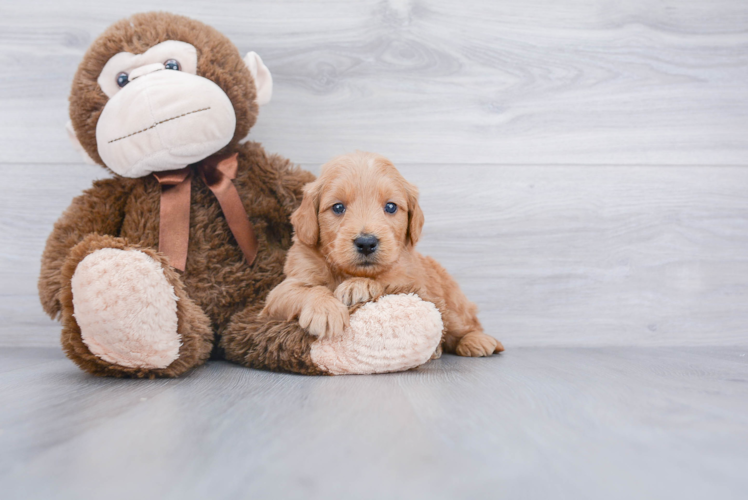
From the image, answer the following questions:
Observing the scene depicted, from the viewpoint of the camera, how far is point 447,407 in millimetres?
838

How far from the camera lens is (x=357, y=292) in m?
1.08

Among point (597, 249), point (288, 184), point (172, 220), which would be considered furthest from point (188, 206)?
point (597, 249)

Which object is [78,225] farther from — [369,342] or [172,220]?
[369,342]

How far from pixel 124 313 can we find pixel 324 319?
1.29ft

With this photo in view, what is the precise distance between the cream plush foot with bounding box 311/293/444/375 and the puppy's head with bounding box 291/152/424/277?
112 mm

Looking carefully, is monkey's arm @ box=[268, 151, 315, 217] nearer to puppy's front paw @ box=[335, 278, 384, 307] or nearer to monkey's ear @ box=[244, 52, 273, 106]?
monkey's ear @ box=[244, 52, 273, 106]

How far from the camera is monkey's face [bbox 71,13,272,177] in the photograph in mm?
1121

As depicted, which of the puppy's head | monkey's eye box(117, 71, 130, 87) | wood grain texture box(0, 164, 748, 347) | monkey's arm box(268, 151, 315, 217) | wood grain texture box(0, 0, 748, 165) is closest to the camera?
the puppy's head

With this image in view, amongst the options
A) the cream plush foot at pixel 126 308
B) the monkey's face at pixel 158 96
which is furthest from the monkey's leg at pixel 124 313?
the monkey's face at pixel 158 96

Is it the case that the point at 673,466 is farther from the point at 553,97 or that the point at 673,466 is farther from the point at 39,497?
the point at 553,97

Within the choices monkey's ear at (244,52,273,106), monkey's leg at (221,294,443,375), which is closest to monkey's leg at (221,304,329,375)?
monkey's leg at (221,294,443,375)

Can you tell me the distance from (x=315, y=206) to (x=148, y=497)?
0.75 meters

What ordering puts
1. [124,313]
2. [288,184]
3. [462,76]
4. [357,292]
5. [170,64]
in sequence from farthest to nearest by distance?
[462,76] < [288,184] < [170,64] < [357,292] < [124,313]

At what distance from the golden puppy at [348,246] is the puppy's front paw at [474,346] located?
23 cm
